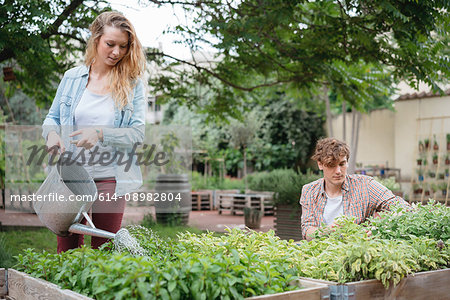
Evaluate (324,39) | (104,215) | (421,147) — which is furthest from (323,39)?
(421,147)

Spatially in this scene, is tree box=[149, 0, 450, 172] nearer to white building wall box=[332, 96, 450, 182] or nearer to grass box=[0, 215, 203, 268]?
grass box=[0, 215, 203, 268]

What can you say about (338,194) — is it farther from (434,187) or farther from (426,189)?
(426,189)

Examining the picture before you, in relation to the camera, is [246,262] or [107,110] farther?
[107,110]

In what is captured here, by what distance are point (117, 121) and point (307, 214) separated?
55.7 inches

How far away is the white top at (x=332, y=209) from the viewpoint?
302cm

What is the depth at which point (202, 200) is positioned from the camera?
43.1ft

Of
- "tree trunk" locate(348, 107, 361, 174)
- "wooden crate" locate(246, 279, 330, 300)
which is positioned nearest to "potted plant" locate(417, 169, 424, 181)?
"tree trunk" locate(348, 107, 361, 174)

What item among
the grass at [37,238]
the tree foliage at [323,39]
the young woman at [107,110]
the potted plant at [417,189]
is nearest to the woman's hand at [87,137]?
the young woman at [107,110]

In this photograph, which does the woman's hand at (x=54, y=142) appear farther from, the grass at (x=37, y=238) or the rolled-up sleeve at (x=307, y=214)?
the grass at (x=37, y=238)

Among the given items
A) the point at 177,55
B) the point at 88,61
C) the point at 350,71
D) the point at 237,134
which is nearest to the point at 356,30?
the point at 350,71

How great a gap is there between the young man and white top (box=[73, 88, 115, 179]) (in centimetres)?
131

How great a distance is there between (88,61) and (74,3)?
8.54 ft

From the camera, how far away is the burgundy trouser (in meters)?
2.17

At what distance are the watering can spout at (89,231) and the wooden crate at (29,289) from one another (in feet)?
0.82
